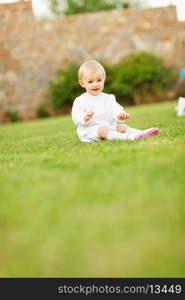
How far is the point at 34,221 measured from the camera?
6.98ft

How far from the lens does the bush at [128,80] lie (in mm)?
17656

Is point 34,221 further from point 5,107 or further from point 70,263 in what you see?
point 5,107

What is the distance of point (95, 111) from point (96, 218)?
318cm

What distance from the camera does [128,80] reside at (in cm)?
1812

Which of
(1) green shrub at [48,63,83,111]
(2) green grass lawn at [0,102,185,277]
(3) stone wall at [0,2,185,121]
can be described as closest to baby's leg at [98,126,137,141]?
(2) green grass lawn at [0,102,185,277]

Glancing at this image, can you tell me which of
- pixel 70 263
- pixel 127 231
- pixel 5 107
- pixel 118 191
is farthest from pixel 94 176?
pixel 5 107

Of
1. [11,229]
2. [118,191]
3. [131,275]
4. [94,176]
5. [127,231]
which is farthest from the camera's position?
[94,176]

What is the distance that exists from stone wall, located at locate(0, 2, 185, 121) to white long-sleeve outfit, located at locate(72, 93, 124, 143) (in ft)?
42.1

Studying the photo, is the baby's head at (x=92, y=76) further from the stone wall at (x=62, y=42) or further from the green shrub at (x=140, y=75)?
the stone wall at (x=62, y=42)

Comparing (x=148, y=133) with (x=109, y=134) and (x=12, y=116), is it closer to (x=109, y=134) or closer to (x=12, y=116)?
(x=109, y=134)

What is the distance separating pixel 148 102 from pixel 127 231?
17.0 metres

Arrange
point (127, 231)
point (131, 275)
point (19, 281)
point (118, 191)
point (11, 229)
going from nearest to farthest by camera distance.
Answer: point (131, 275), point (19, 281), point (127, 231), point (11, 229), point (118, 191)

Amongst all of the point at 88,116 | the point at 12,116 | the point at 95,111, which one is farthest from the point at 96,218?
the point at 12,116

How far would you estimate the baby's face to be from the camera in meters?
5.09
